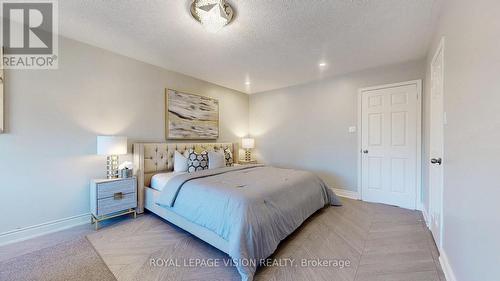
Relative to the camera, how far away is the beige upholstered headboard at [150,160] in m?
2.88

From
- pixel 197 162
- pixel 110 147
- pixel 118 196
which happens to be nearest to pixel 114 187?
pixel 118 196

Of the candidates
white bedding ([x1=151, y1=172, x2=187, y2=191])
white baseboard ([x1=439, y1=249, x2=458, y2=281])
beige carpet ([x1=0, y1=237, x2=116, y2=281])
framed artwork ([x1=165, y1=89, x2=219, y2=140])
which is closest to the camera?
white baseboard ([x1=439, y1=249, x2=458, y2=281])

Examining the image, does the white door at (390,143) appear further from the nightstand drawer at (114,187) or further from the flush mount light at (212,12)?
the nightstand drawer at (114,187)

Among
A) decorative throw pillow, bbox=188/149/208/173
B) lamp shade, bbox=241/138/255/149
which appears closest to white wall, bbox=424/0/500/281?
decorative throw pillow, bbox=188/149/208/173

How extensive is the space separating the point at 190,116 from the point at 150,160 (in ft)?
3.72

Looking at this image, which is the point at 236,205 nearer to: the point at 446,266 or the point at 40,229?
the point at 446,266

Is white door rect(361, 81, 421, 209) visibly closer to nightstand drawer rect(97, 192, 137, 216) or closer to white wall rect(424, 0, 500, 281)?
white wall rect(424, 0, 500, 281)

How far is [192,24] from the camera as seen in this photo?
84.4 inches

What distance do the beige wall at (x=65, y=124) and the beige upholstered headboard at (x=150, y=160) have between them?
246 mm

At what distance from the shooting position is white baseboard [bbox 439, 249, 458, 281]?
1.49m

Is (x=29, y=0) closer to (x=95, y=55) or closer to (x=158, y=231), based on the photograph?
(x=95, y=55)

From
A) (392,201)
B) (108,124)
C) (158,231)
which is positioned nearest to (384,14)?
(392,201)

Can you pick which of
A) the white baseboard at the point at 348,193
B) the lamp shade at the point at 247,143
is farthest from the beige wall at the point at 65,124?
the white baseboard at the point at 348,193

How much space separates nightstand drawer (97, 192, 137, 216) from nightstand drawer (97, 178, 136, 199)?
0.04 m
